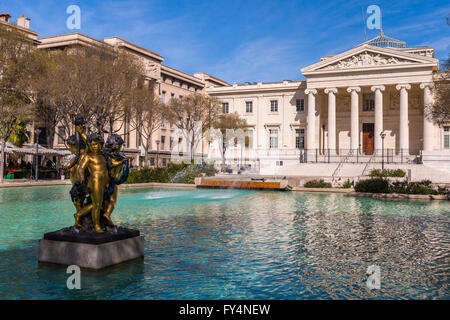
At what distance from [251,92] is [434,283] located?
5802cm

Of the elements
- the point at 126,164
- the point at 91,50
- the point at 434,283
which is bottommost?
the point at 434,283

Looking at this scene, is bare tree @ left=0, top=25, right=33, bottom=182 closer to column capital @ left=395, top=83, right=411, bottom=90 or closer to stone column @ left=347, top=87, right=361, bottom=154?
stone column @ left=347, top=87, right=361, bottom=154

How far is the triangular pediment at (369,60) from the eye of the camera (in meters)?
47.2

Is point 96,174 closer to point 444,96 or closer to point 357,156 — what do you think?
point 444,96

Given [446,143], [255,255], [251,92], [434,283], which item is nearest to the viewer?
[434,283]

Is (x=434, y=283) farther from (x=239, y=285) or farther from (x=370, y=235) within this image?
(x=370, y=235)

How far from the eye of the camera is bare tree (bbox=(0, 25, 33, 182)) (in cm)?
3078

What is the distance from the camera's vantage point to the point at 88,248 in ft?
21.7

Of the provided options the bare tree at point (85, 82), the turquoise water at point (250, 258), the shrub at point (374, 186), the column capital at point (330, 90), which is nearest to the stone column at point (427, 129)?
the column capital at point (330, 90)

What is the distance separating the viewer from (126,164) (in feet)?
23.1


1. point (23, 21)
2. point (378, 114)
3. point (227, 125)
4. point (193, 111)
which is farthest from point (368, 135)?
point (23, 21)

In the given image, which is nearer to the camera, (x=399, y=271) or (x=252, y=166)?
(x=399, y=271)

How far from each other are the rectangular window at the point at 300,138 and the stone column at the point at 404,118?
578 inches
